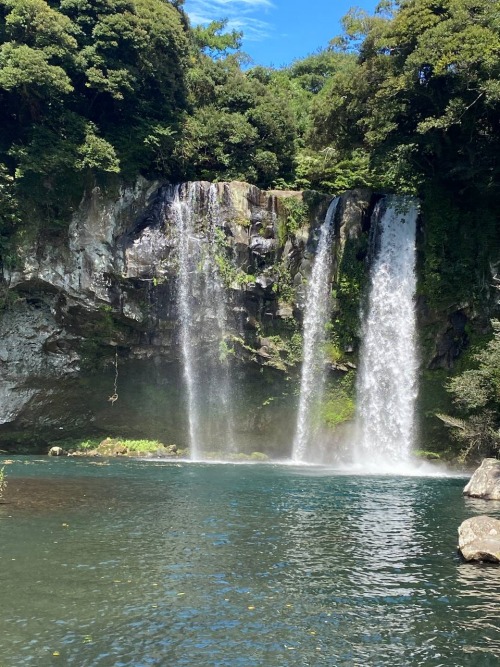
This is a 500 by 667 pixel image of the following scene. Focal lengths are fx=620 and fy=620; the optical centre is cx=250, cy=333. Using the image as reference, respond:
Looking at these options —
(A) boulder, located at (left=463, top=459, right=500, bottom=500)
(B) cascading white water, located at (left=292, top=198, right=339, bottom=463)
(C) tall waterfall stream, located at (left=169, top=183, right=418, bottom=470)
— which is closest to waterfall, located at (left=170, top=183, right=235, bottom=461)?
(C) tall waterfall stream, located at (left=169, top=183, right=418, bottom=470)

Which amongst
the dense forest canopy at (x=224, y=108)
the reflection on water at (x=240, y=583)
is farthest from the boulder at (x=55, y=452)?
the reflection on water at (x=240, y=583)

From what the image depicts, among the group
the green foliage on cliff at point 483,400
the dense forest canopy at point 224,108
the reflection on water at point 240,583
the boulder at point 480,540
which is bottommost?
the reflection on water at point 240,583

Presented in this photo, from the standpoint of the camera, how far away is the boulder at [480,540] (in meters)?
10.1

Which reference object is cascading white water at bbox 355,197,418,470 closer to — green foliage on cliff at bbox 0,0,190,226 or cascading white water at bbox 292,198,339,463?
cascading white water at bbox 292,198,339,463

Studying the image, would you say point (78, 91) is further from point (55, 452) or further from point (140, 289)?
point (55, 452)

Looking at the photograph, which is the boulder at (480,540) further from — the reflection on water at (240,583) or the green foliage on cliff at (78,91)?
the green foliage on cliff at (78,91)

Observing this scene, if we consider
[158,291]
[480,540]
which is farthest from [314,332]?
[480,540]

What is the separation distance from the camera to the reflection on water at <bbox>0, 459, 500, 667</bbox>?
687 centimetres

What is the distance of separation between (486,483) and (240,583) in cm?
989

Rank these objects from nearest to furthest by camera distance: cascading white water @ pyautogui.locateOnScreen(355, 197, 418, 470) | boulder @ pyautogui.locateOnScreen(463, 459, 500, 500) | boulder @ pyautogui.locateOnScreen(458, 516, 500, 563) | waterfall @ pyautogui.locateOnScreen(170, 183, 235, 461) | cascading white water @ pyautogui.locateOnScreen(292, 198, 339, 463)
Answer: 1. boulder @ pyautogui.locateOnScreen(458, 516, 500, 563)
2. boulder @ pyautogui.locateOnScreen(463, 459, 500, 500)
3. cascading white water @ pyautogui.locateOnScreen(355, 197, 418, 470)
4. cascading white water @ pyautogui.locateOnScreen(292, 198, 339, 463)
5. waterfall @ pyautogui.locateOnScreen(170, 183, 235, 461)

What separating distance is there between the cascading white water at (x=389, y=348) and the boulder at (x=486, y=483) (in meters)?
8.01

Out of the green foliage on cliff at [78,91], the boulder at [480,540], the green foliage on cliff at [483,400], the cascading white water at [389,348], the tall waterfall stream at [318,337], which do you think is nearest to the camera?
the boulder at [480,540]

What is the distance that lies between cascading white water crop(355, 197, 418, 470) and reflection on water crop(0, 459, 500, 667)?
32.7ft

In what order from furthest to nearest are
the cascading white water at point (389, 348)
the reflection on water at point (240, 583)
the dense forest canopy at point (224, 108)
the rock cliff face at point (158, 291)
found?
the rock cliff face at point (158, 291) → the cascading white water at point (389, 348) → the dense forest canopy at point (224, 108) → the reflection on water at point (240, 583)
